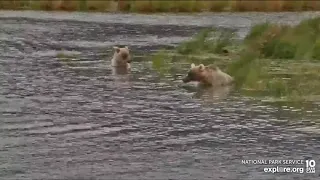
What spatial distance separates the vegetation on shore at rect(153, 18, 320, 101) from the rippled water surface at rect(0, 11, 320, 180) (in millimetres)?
828

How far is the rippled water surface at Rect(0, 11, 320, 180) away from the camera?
9930mm

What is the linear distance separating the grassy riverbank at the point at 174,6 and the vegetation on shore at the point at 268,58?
15.2 metres

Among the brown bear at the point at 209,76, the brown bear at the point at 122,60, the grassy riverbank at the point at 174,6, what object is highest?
the brown bear at the point at 209,76

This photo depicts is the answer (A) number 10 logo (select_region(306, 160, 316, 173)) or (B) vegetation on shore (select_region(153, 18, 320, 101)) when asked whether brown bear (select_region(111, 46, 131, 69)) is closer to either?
(B) vegetation on shore (select_region(153, 18, 320, 101))

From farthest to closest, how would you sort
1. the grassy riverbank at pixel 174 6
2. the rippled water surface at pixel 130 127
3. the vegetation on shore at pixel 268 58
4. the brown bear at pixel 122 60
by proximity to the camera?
the grassy riverbank at pixel 174 6 → the brown bear at pixel 122 60 → the vegetation on shore at pixel 268 58 → the rippled water surface at pixel 130 127

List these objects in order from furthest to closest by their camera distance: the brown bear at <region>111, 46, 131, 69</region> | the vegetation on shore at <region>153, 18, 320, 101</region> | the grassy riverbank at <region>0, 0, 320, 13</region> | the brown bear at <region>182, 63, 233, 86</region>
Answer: the grassy riverbank at <region>0, 0, 320, 13</region> → the brown bear at <region>111, 46, 131, 69</region> → the brown bear at <region>182, 63, 233, 86</region> → the vegetation on shore at <region>153, 18, 320, 101</region>

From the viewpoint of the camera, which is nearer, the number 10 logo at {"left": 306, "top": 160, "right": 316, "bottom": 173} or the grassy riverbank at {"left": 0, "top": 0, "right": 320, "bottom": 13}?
the number 10 logo at {"left": 306, "top": 160, "right": 316, "bottom": 173}

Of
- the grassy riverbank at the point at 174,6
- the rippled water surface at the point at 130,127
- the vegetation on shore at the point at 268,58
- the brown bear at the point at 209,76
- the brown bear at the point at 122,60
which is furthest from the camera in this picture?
the grassy riverbank at the point at 174,6

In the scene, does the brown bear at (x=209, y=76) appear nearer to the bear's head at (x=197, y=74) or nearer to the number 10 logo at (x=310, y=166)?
the bear's head at (x=197, y=74)

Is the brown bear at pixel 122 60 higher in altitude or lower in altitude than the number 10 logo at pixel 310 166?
lower

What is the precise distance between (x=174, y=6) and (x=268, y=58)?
68.2 ft

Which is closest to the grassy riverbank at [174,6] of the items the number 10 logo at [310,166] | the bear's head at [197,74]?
the bear's head at [197,74]

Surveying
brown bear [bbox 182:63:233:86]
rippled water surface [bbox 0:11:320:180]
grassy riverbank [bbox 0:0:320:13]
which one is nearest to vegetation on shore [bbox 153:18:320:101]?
brown bear [bbox 182:63:233:86]

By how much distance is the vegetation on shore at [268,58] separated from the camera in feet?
53.6
